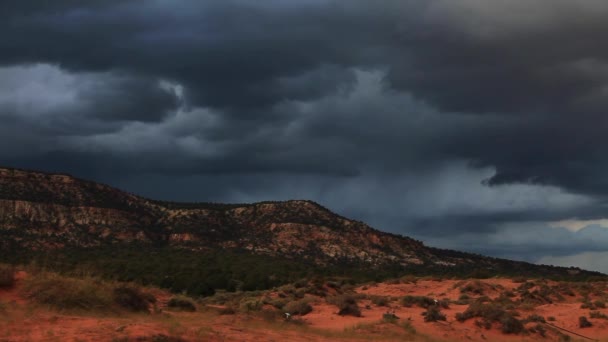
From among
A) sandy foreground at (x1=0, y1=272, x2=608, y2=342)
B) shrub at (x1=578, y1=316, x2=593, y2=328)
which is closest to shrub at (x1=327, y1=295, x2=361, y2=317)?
sandy foreground at (x1=0, y1=272, x2=608, y2=342)

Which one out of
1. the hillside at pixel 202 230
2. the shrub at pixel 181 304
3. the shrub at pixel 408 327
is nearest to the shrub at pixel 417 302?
the shrub at pixel 408 327

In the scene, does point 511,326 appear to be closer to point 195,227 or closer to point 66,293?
point 66,293

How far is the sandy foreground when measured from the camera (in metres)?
21.5

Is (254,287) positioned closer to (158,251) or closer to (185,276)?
(185,276)

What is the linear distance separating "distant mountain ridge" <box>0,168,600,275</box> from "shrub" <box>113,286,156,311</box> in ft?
232

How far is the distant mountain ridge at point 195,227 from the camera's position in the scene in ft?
348

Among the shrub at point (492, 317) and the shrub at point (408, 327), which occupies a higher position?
the shrub at point (492, 317)

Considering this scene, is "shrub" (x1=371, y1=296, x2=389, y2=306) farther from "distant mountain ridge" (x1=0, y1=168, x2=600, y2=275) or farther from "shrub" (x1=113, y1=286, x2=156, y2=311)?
"distant mountain ridge" (x1=0, y1=168, x2=600, y2=275)

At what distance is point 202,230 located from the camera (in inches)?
4670

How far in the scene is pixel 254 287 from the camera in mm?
65125

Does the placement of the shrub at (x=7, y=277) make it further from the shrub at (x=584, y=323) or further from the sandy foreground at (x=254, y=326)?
the shrub at (x=584, y=323)

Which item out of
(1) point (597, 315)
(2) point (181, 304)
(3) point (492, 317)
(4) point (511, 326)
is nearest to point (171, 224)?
(1) point (597, 315)

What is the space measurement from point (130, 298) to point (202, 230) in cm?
9027

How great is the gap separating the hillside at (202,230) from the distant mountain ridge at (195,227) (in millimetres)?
170
